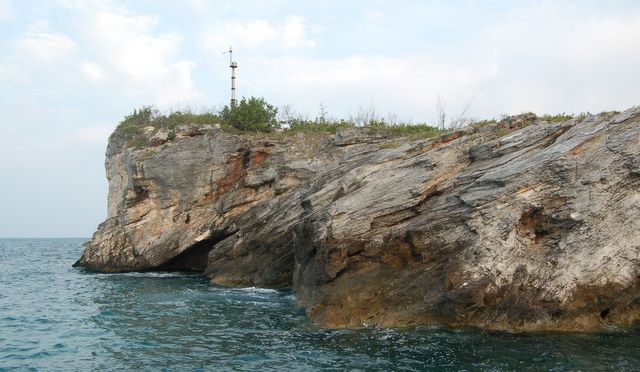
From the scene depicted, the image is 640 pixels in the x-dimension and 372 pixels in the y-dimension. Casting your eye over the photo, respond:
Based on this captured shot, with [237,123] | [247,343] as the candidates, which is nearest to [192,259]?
[237,123]

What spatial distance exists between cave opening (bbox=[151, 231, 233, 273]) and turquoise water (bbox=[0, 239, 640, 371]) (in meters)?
12.4

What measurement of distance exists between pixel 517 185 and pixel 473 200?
4.29ft

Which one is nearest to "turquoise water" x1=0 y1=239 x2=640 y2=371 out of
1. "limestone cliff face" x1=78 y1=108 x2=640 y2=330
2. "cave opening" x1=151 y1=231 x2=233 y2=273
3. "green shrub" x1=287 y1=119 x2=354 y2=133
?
"limestone cliff face" x1=78 y1=108 x2=640 y2=330

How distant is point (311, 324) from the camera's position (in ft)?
55.4

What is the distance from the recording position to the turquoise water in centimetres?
1232

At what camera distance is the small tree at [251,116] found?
35250mm

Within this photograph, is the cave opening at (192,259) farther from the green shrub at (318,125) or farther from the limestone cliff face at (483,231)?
the limestone cliff face at (483,231)

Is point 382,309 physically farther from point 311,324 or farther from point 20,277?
point 20,277

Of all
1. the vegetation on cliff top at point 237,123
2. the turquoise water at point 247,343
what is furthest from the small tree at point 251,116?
the turquoise water at point 247,343

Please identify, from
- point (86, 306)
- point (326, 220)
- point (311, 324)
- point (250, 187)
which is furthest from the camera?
point (250, 187)

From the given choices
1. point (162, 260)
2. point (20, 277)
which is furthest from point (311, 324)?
point (20, 277)

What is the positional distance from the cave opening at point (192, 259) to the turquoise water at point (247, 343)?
12410 millimetres

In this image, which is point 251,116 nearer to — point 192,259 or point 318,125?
point 318,125

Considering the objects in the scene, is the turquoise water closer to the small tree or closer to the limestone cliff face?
the limestone cliff face
